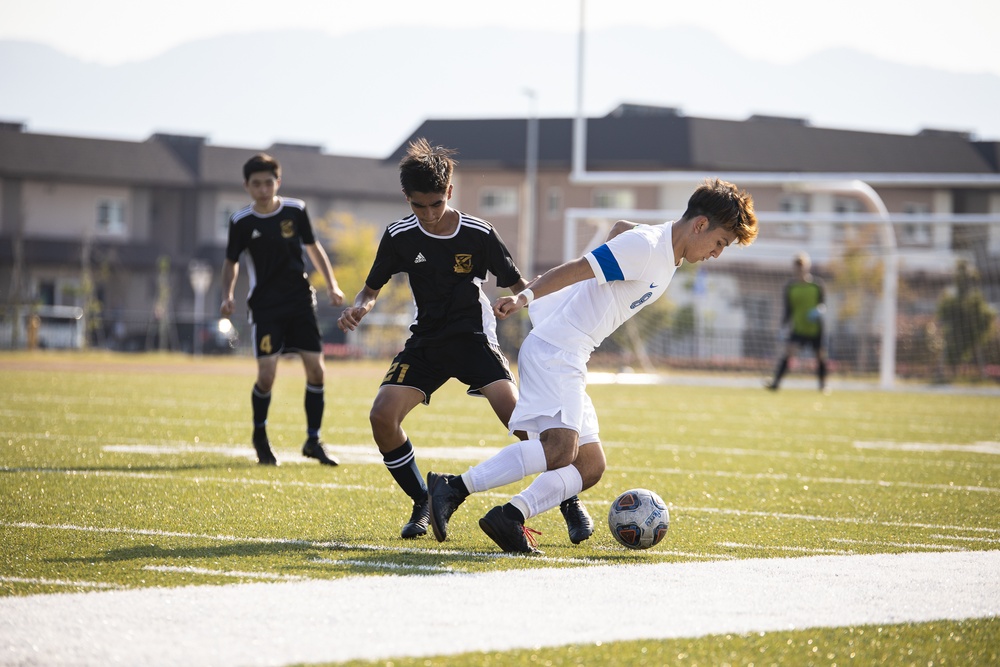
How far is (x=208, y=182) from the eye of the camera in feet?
188

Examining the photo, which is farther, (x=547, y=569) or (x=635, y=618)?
(x=547, y=569)

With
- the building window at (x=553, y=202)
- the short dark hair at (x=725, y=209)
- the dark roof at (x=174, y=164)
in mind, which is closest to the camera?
the short dark hair at (x=725, y=209)

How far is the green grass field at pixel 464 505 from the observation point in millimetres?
4434

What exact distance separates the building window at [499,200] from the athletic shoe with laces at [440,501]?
161ft

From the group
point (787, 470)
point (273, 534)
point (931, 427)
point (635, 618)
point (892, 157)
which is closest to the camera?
point (635, 618)

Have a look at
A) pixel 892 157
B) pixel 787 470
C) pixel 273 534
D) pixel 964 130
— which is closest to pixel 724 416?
pixel 787 470

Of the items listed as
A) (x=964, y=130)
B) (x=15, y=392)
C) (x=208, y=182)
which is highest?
(x=964, y=130)

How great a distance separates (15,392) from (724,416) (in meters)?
8.76

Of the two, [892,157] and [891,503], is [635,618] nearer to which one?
[891,503]

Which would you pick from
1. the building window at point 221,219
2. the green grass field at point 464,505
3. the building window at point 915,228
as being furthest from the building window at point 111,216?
the green grass field at point 464,505

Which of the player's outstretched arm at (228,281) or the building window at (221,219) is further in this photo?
the building window at (221,219)

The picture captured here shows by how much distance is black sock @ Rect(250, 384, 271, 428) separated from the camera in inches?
356

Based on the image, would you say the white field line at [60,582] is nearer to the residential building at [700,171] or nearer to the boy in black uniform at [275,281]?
the boy in black uniform at [275,281]

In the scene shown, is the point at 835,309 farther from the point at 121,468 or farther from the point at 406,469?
the point at 406,469
